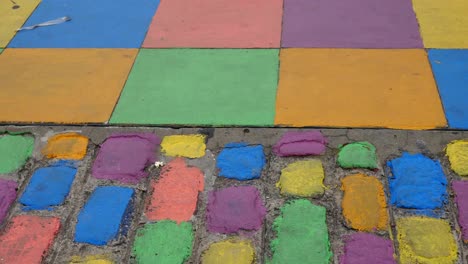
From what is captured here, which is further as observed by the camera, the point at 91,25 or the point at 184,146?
the point at 91,25

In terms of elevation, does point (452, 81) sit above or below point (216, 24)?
below

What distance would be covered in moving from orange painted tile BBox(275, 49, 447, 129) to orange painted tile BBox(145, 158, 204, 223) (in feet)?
2.05

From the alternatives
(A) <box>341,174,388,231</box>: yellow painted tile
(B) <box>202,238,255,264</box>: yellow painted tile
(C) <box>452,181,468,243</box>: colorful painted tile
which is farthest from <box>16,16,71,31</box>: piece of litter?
(C) <box>452,181,468,243</box>: colorful painted tile

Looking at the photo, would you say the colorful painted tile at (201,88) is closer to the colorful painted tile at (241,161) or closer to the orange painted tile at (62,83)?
the orange painted tile at (62,83)

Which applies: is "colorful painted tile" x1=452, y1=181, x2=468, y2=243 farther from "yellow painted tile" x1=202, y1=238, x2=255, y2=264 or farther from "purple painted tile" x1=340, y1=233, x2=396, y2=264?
"yellow painted tile" x1=202, y1=238, x2=255, y2=264

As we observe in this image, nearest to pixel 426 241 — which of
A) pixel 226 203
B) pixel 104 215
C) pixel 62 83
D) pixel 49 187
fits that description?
pixel 226 203

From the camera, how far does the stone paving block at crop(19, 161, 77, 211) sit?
2.60 m

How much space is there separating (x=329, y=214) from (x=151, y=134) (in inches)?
44.5

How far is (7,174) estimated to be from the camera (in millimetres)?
2781

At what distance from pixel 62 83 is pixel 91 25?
2.18 feet

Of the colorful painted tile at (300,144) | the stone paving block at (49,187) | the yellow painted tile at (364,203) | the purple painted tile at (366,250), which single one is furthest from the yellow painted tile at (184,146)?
the purple painted tile at (366,250)

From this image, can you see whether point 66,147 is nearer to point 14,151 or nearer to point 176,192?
point 14,151

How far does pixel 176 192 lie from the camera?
2.60 meters

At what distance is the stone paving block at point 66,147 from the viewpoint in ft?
9.32
